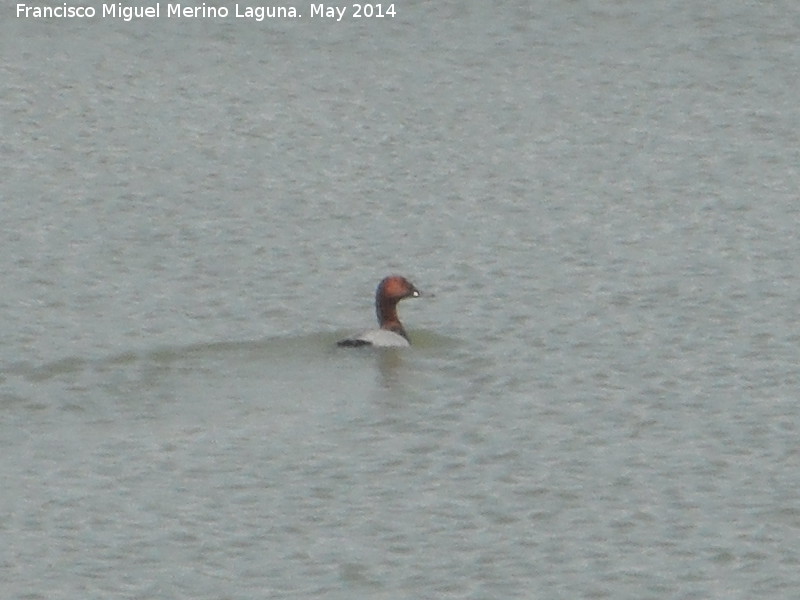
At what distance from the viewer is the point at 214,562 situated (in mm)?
15859

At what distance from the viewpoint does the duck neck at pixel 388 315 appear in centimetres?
2131

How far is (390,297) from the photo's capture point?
21.5m

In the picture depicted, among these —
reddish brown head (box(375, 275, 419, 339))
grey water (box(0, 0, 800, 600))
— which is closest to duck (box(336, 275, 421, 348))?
reddish brown head (box(375, 275, 419, 339))

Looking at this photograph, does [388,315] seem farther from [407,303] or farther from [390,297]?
[407,303]

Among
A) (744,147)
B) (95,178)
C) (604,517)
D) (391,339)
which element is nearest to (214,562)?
(604,517)

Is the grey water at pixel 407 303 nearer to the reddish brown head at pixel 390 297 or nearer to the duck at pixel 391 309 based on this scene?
the duck at pixel 391 309

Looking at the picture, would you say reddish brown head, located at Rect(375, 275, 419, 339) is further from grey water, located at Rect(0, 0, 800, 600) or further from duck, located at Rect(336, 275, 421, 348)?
grey water, located at Rect(0, 0, 800, 600)

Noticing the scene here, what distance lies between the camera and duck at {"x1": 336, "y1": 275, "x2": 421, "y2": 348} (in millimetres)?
20984

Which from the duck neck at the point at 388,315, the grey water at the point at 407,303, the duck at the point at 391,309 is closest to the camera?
the grey water at the point at 407,303

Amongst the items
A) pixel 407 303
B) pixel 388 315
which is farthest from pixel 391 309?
pixel 407 303

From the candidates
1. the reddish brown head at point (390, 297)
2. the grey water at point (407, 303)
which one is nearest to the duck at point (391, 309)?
the reddish brown head at point (390, 297)

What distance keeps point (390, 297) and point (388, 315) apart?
18cm

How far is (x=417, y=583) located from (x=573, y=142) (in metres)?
14.2

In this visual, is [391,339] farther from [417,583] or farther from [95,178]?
[95,178]
